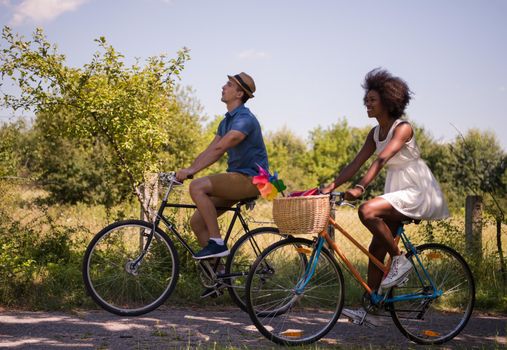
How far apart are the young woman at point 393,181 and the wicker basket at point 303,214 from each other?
0.92ft

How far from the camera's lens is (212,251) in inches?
213

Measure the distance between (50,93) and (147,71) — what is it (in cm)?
133

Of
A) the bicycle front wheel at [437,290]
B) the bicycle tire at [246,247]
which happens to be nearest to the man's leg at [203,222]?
the bicycle tire at [246,247]

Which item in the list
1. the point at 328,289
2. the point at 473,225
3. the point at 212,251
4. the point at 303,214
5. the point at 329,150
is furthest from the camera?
the point at 329,150

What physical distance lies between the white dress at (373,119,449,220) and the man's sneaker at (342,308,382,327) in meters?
0.90

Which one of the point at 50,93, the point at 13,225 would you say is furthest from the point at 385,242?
the point at 50,93

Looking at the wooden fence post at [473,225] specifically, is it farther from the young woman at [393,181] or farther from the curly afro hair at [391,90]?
the curly afro hair at [391,90]

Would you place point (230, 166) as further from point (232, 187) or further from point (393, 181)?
point (393, 181)

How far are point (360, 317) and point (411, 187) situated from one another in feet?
3.74

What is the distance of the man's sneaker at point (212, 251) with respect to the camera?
5387mm

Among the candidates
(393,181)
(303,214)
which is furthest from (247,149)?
(393,181)

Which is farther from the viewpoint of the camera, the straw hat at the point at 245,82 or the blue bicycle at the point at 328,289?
the straw hat at the point at 245,82

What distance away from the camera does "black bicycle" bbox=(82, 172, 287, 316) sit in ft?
17.7

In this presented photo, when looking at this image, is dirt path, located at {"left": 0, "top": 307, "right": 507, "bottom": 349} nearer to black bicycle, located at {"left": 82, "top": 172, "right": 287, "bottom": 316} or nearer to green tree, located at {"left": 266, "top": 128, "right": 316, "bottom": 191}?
black bicycle, located at {"left": 82, "top": 172, "right": 287, "bottom": 316}
